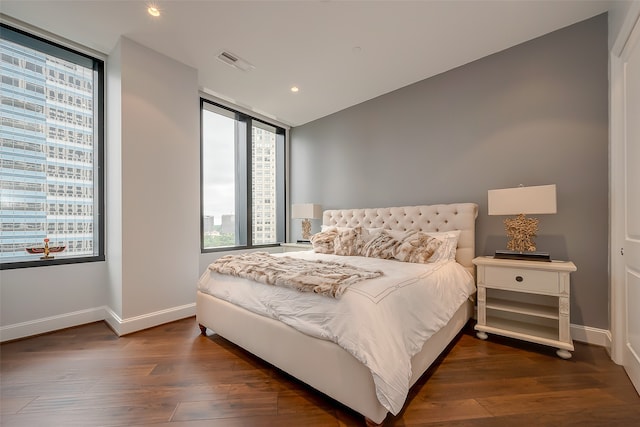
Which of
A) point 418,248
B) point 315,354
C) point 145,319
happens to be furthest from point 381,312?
point 145,319

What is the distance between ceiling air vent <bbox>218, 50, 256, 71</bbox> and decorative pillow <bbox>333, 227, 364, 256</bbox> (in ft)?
7.32

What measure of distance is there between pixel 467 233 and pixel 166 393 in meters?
2.90

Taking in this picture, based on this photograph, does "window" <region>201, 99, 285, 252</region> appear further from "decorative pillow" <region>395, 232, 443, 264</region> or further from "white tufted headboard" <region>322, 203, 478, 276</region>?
"decorative pillow" <region>395, 232, 443, 264</region>

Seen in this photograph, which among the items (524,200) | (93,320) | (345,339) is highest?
(524,200)

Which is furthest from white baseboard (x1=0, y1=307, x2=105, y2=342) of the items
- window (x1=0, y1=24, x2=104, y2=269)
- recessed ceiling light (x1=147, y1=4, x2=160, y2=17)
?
recessed ceiling light (x1=147, y1=4, x2=160, y2=17)

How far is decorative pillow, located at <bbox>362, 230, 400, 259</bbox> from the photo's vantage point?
8.86 feet

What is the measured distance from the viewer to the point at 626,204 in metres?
1.92

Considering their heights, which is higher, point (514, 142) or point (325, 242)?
point (514, 142)

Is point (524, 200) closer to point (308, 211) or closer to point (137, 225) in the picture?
point (308, 211)

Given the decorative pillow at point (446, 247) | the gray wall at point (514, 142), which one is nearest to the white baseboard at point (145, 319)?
the gray wall at point (514, 142)

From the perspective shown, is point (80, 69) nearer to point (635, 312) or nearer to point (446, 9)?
point (446, 9)

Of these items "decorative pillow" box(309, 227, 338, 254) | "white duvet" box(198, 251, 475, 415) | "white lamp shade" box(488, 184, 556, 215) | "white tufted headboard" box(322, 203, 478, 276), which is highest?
"white lamp shade" box(488, 184, 556, 215)

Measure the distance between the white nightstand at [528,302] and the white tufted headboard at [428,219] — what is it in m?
0.35

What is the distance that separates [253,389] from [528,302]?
261 centimetres
